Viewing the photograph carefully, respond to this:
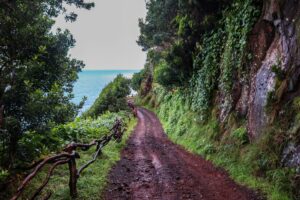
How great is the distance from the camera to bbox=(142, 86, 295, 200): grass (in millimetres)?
6898

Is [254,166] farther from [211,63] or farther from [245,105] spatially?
[211,63]

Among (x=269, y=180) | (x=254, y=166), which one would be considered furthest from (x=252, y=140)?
(x=269, y=180)

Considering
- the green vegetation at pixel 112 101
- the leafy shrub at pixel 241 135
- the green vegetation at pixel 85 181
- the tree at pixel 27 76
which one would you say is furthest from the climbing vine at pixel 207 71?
the green vegetation at pixel 112 101

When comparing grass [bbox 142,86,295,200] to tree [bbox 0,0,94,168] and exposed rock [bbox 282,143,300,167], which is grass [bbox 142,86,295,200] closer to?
exposed rock [bbox 282,143,300,167]

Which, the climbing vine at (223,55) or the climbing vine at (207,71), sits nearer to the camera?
the climbing vine at (223,55)

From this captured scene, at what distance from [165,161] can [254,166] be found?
3679 millimetres

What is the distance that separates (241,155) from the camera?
9.37 metres

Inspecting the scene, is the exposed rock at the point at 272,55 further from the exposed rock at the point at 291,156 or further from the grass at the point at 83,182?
the grass at the point at 83,182

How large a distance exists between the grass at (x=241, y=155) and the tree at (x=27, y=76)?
17.7ft

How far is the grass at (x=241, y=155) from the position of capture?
22.6ft

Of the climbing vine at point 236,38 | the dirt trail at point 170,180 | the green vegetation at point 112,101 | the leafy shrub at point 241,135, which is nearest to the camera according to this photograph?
the dirt trail at point 170,180

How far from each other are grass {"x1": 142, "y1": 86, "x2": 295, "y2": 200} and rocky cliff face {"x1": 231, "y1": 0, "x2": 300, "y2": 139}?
637 millimetres

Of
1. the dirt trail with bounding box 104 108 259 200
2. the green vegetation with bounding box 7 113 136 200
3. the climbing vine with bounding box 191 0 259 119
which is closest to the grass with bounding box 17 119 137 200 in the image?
the green vegetation with bounding box 7 113 136 200

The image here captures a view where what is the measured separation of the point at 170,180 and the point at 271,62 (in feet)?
16.4
